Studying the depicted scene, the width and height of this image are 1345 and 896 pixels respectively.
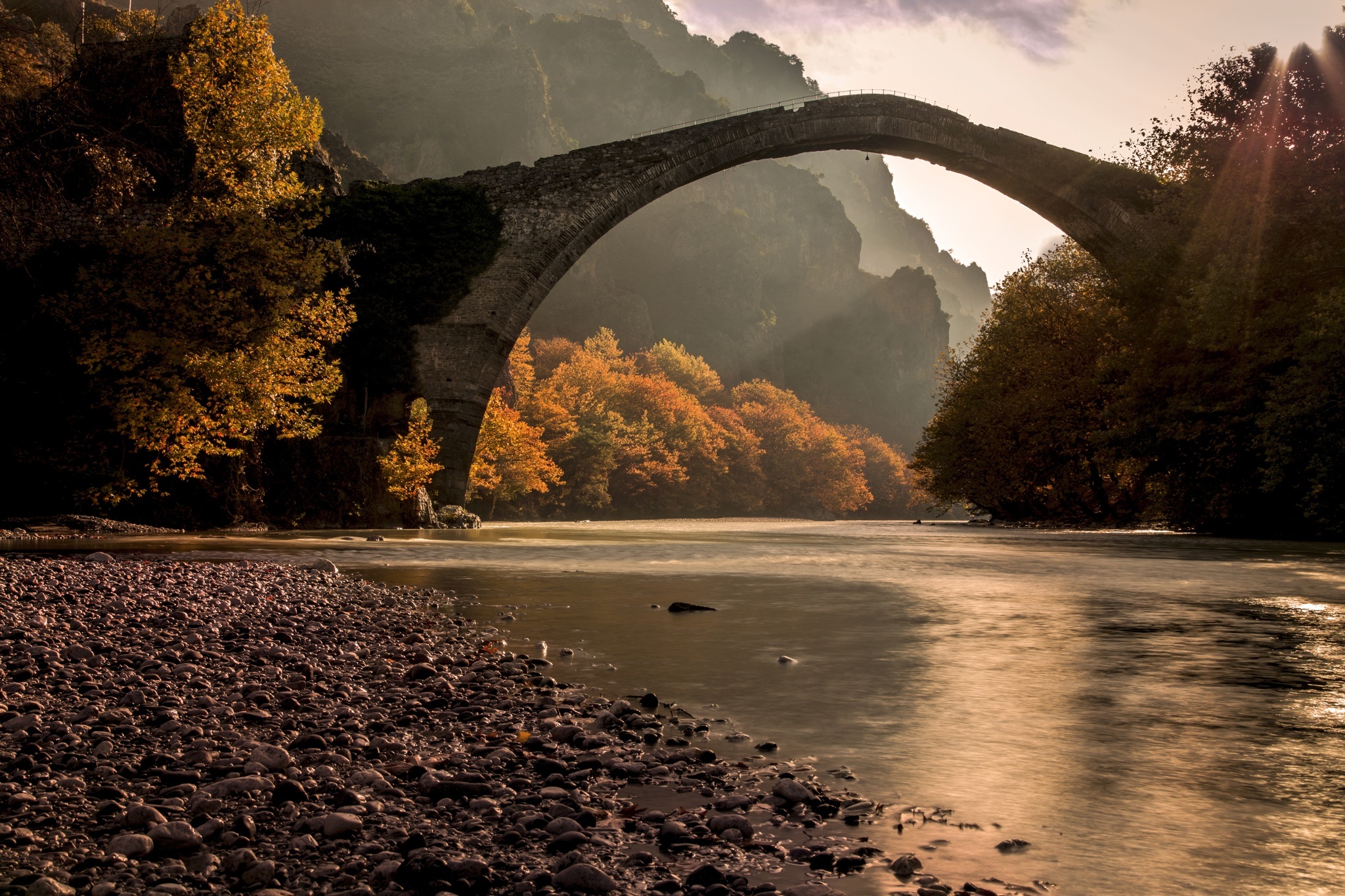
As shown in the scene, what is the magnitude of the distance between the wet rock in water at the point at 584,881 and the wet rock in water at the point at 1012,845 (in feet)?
4.07

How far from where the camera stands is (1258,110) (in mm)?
22719

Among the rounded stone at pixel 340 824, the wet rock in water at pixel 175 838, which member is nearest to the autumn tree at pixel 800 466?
the rounded stone at pixel 340 824

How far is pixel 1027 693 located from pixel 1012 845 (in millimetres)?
2703

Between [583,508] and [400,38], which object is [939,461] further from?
[400,38]

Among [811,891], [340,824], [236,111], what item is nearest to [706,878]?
[811,891]

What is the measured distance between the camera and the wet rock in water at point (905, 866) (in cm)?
255

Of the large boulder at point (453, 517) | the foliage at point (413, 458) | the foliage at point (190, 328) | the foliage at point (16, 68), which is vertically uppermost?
the foliage at point (16, 68)

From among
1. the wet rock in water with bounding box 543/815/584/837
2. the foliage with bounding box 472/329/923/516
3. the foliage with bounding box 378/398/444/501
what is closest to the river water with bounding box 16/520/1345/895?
the wet rock in water with bounding box 543/815/584/837

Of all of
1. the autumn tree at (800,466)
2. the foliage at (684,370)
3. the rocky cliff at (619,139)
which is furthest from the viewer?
the rocky cliff at (619,139)

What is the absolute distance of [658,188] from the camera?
34656mm

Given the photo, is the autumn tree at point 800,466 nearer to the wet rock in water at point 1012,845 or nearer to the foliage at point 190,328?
the foliage at point 190,328

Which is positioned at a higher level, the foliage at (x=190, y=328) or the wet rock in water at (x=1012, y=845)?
the foliage at (x=190, y=328)

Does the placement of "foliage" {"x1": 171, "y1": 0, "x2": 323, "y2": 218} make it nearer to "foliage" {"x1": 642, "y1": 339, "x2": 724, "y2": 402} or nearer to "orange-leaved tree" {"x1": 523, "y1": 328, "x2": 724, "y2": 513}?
"orange-leaved tree" {"x1": 523, "y1": 328, "x2": 724, "y2": 513}

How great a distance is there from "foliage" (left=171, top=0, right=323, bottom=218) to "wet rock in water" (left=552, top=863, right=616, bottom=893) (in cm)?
2264
